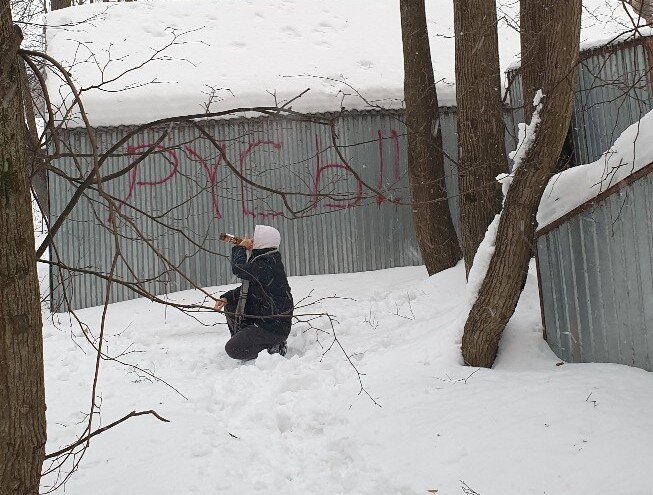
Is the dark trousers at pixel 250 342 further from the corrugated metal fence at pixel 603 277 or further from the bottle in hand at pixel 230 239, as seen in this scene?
the corrugated metal fence at pixel 603 277

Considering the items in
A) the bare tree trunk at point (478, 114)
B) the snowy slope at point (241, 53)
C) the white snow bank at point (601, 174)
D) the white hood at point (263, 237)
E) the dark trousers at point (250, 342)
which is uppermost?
the snowy slope at point (241, 53)

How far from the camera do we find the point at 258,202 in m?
9.29

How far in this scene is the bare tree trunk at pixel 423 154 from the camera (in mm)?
7699

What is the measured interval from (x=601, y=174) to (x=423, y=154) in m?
3.66

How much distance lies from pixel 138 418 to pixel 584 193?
3582mm

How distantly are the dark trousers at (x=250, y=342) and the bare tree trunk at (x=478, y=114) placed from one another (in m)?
2.09

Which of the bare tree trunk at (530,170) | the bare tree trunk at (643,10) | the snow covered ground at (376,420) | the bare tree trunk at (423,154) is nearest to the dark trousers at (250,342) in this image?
the snow covered ground at (376,420)

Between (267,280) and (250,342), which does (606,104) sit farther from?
(250,342)

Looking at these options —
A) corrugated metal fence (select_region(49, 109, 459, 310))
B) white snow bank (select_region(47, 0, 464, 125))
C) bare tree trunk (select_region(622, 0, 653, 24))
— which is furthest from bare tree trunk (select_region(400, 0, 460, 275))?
bare tree trunk (select_region(622, 0, 653, 24))

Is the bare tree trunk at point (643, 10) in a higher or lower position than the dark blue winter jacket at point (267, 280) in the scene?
higher

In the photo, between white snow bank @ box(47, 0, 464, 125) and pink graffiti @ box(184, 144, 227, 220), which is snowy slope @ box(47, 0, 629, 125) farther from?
pink graffiti @ box(184, 144, 227, 220)

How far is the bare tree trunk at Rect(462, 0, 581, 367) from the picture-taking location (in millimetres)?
4023

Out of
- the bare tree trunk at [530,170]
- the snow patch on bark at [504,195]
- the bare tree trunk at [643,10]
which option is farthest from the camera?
the snow patch on bark at [504,195]

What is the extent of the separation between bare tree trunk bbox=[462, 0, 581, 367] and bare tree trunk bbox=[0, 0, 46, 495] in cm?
292
